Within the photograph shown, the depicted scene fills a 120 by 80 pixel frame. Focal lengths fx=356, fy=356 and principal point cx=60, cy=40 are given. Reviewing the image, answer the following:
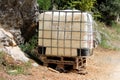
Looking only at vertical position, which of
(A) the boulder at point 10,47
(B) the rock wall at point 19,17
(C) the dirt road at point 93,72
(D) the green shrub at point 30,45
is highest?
(B) the rock wall at point 19,17

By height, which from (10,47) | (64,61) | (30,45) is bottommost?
(64,61)

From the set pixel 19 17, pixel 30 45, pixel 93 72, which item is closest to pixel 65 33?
pixel 93 72

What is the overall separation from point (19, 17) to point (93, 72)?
276 cm

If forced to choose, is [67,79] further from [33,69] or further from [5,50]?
[5,50]

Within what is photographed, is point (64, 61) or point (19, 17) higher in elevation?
point (19, 17)

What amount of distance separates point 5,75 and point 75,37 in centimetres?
248

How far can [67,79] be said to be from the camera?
8.98 metres

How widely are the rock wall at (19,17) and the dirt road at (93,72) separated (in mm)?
1651

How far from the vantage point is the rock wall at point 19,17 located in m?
10.4

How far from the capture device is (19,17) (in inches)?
422

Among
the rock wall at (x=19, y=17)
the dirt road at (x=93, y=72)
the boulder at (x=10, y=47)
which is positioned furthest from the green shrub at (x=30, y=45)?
the dirt road at (x=93, y=72)

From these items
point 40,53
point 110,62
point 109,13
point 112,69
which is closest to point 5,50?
point 40,53

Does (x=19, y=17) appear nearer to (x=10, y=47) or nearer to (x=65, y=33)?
(x=10, y=47)

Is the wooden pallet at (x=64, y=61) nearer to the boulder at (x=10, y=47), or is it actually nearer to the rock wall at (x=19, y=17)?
the boulder at (x=10, y=47)
